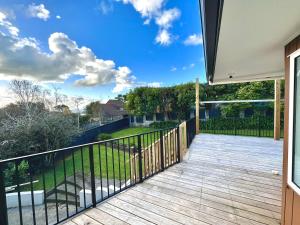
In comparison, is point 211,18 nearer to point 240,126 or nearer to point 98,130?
point 240,126

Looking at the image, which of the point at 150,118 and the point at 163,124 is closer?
the point at 163,124

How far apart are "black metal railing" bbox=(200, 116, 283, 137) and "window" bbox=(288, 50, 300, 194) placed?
5.52m

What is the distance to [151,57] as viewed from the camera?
16016mm

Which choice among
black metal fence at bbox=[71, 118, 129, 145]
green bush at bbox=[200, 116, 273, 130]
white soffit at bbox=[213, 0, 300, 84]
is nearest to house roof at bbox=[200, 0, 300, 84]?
white soffit at bbox=[213, 0, 300, 84]

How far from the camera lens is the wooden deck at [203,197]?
1.91 meters

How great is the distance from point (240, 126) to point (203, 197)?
619 centimetres

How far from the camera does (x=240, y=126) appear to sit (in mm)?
7516

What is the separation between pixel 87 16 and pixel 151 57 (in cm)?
813

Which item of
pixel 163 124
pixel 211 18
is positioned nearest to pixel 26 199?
pixel 211 18

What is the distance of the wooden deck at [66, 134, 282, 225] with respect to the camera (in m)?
1.91

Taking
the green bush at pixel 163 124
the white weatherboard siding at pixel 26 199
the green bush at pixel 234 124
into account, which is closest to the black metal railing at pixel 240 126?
the green bush at pixel 234 124

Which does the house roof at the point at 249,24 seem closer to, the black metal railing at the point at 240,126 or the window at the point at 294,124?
the window at the point at 294,124

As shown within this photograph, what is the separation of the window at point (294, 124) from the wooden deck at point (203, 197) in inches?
28.5

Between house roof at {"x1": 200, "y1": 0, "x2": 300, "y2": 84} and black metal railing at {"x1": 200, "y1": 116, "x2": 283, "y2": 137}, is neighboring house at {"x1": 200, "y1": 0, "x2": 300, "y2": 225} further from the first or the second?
black metal railing at {"x1": 200, "y1": 116, "x2": 283, "y2": 137}
